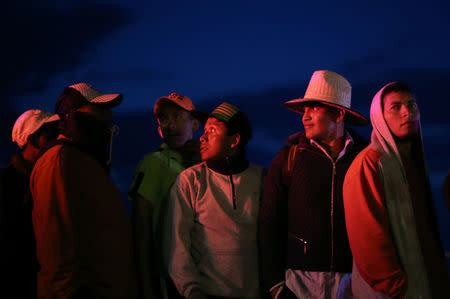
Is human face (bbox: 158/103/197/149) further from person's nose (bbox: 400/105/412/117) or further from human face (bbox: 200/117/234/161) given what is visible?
person's nose (bbox: 400/105/412/117)

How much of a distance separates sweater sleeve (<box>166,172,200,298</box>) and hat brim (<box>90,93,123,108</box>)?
101 cm

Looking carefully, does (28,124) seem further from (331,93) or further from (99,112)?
(331,93)

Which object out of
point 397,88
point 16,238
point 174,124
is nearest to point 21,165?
point 16,238

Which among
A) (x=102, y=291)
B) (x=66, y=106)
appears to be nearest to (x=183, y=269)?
(x=102, y=291)

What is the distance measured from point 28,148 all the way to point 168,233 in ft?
7.23

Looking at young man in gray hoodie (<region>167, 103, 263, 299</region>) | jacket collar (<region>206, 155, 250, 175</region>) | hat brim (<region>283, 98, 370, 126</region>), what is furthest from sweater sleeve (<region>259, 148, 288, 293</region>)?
hat brim (<region>283, 98, 370, 126</region>)

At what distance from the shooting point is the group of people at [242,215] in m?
3.22

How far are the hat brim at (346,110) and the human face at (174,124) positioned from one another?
154cm

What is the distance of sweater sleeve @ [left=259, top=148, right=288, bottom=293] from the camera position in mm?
3854

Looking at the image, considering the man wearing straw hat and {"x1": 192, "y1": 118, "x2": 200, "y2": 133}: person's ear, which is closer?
the man wearing straw hat

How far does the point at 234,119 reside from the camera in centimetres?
456

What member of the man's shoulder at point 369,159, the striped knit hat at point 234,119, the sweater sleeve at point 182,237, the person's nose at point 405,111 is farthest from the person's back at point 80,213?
the person's nose at point 405,111

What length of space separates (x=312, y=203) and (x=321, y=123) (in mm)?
839

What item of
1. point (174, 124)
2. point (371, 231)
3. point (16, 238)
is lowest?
point (16, 238)
